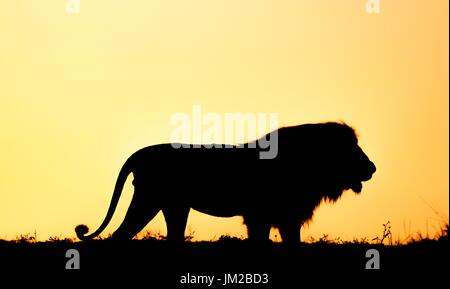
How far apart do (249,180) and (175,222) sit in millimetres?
1315

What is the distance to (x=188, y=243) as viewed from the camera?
404 inches

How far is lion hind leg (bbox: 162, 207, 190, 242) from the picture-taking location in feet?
34.5

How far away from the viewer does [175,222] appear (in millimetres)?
10594

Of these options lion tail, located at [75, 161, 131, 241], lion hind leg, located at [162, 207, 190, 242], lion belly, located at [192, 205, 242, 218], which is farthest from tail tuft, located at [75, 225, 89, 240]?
lion belly, located at [192, 205, 242, 218]

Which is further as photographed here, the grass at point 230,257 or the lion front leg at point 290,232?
the lion front leg at point 290,232

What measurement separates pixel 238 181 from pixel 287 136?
3.47 ft

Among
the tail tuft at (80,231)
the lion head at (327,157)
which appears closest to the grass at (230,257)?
the tail tuft at (80,231)

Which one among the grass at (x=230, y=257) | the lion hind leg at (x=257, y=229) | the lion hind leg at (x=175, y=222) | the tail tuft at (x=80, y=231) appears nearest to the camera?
the grass at (x=230, y=257)

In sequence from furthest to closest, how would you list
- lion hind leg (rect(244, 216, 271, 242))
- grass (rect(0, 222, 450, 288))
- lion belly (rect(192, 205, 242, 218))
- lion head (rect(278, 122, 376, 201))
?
1. lion head (rect(278, 122, 376, 201))
2. lion belly (rect(192, 205, 242, 218))
3. lion hind leg (rect(244, 216, 271, 242))
4. grass (rect(0, 222, 450, 288))

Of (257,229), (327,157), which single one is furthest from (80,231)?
(327,157)

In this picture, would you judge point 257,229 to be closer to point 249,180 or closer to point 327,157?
point 249,180

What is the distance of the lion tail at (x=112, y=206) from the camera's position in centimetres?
1073

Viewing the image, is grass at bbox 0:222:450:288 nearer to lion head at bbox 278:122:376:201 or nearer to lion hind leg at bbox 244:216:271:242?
lion hind leg at bbox 244:216:271:242

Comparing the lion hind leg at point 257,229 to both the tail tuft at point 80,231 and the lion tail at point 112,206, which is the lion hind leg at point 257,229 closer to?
the lion tail at point 112,206
